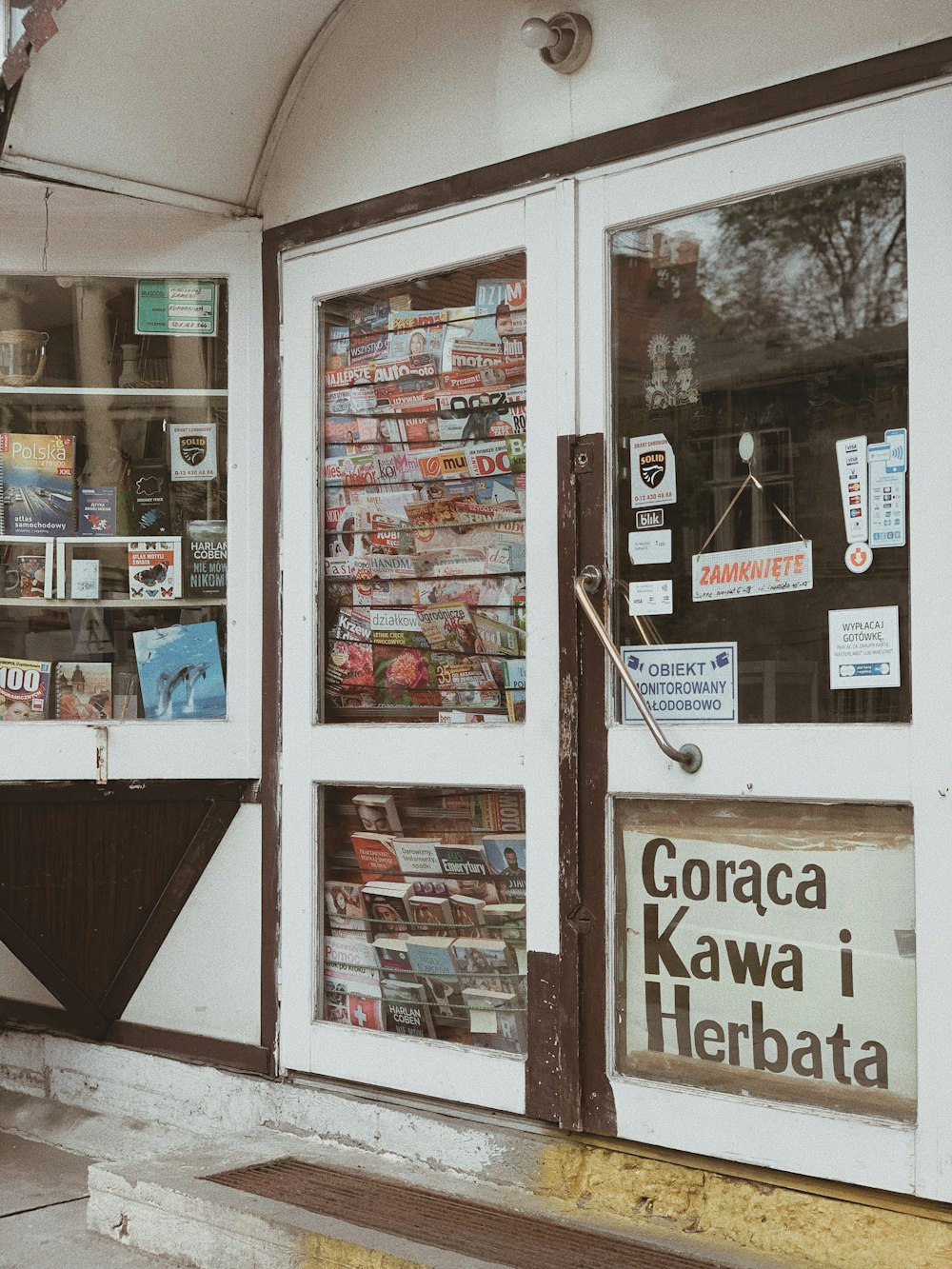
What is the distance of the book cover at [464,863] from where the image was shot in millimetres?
3562

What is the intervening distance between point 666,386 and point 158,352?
166cm

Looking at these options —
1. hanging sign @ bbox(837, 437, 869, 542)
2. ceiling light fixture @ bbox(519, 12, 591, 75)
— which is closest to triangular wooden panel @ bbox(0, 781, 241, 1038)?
hanging sign @ bbox(837, 437, 869, 542)

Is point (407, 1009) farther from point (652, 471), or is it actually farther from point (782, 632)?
point (652, 471)

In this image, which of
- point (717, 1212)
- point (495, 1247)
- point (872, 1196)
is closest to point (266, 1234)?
point (495, 1247)

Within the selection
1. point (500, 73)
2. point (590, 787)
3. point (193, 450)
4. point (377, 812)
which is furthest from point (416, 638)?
point (500, 73)

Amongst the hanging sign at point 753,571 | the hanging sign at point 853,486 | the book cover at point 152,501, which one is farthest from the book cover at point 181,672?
the hanging sign at point 853,486

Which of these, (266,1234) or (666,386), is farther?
(666,386)

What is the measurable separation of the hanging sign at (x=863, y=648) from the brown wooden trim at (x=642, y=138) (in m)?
1.13

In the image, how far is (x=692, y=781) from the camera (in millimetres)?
3119

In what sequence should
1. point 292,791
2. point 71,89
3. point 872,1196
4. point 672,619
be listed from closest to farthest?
point 872,1196
point 672,619
point 71,89
point 292,791

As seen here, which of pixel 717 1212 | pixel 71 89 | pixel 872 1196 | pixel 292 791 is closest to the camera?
pixel 872 1196

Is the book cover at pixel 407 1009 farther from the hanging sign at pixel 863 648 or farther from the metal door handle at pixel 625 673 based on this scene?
the hanging sign at pixel 863 648

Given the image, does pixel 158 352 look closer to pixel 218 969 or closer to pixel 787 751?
pixel 218 969

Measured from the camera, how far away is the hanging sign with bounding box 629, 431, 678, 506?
326 centimetres
